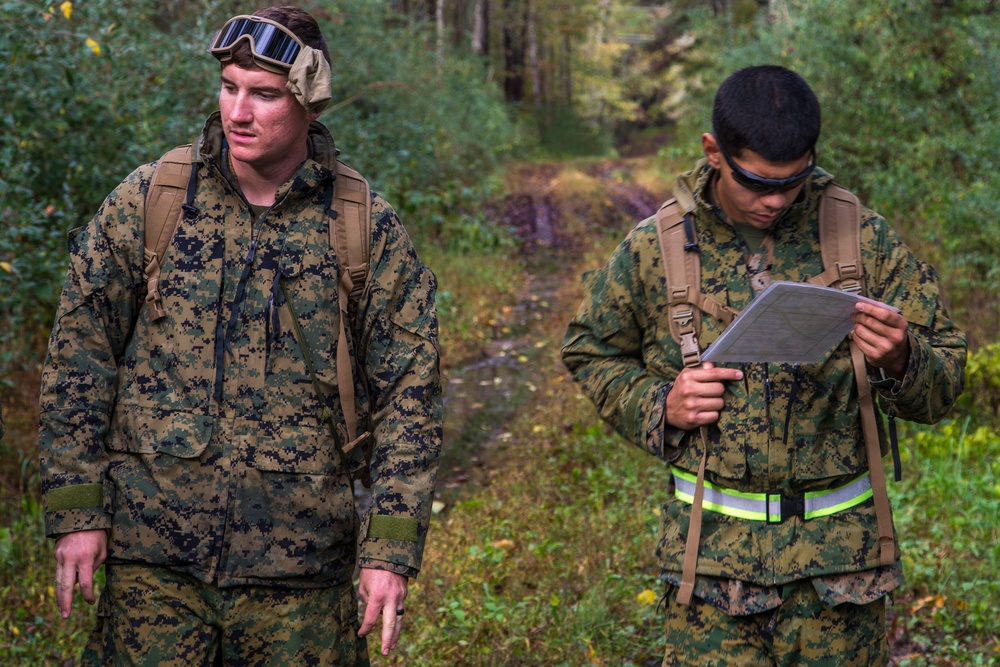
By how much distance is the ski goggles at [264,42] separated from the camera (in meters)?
2.88

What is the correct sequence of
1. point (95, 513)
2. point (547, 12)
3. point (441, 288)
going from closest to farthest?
1. point (95, 513)
2. point (441, 288)
3. point (547, 12)

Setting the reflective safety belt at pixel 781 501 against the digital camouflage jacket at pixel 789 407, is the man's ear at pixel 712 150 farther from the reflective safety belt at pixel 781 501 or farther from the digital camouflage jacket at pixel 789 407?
the reflective safety belt at pixel 781 501

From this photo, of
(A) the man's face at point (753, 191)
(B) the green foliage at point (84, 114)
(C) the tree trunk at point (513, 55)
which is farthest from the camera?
(C) the tree trunk at point (513, 55)

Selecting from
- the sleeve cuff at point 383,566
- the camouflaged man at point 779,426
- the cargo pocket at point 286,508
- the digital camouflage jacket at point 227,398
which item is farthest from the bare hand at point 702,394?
the cargo pocket at point 286,508

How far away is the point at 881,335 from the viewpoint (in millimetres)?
2812

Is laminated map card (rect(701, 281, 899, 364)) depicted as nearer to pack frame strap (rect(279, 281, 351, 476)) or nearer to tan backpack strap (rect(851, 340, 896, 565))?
tan backpack strap (rect(851, 340, 896, 565))

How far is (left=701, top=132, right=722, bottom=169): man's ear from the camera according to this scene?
10.1ft

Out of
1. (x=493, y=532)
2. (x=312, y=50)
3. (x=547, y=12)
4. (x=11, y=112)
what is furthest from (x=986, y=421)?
(x=547, y=12)

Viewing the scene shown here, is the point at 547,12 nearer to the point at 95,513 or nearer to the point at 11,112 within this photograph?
the point at 11,112

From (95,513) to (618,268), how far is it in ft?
5.42

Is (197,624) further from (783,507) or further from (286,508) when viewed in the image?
(783,507)

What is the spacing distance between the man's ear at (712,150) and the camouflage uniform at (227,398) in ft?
3.19

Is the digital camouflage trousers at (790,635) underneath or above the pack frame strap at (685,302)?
underneath

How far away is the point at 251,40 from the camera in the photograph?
2877 mm
